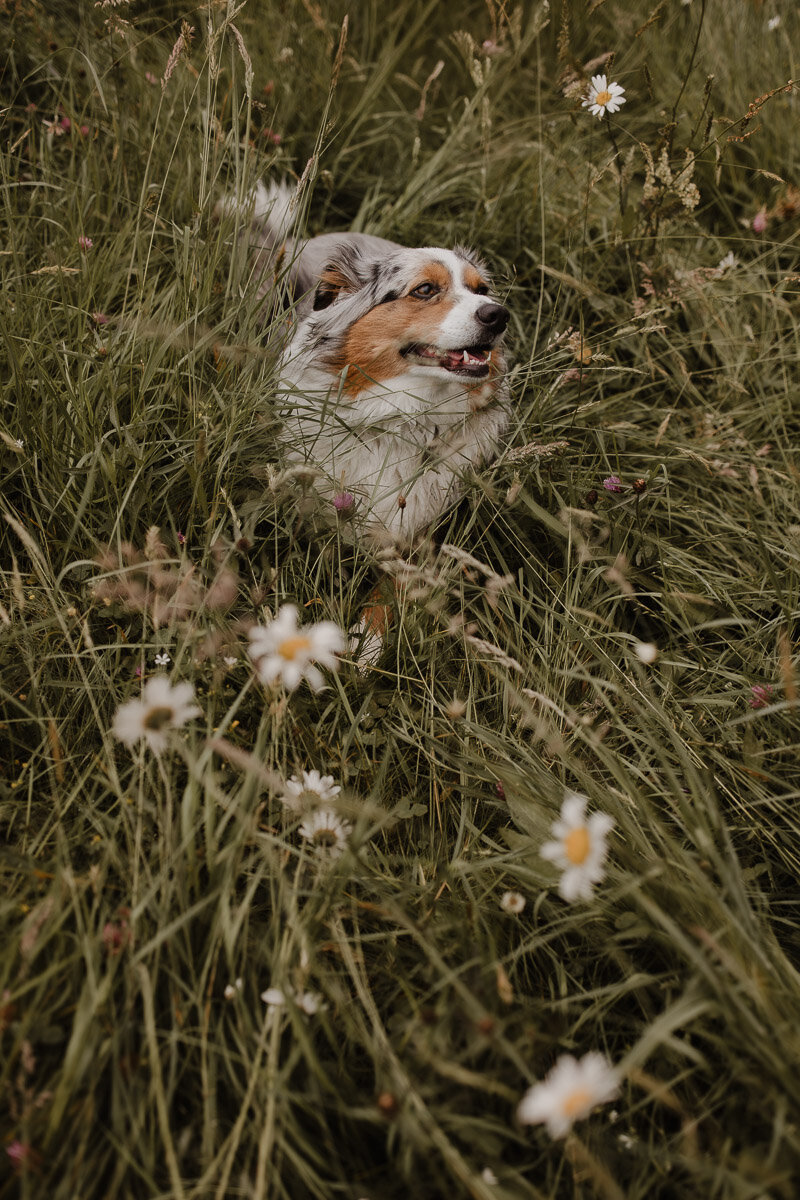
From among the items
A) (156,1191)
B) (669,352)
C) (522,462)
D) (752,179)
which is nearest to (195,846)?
(156,1191)

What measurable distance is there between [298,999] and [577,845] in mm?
518

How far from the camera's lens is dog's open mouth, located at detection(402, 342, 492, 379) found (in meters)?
2.62

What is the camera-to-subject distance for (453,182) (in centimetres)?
315

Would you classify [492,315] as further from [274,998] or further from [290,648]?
[274,998]

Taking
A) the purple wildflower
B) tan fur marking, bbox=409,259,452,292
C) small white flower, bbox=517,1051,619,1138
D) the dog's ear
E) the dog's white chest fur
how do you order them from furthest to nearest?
the dog's ear, tan fur marking, bbox=409,259,452,292, the dog's white chest fur, the purple wildflower, small white flower, bbox=517,1051,619,1138

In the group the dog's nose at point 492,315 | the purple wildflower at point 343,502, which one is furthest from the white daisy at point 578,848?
the dog's nose at point 492,315

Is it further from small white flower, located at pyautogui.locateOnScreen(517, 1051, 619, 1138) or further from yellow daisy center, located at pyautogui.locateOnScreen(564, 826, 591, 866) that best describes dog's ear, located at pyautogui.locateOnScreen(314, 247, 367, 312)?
small white flower, located at pyautogui.locateOnScreen(517, 1051, 619, 1138)

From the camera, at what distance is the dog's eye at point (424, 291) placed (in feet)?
9.02

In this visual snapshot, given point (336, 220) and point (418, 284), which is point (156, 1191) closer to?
point (418, 284)

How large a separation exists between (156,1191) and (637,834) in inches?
37.0

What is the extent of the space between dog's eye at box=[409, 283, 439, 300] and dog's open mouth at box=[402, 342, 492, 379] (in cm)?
17

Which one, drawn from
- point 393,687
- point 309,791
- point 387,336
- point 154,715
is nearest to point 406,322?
point 387,336

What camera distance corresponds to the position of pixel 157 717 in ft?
4.14

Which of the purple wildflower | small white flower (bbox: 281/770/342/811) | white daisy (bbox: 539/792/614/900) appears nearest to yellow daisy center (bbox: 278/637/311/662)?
small white flower (bbox: 281/770/342/811)
